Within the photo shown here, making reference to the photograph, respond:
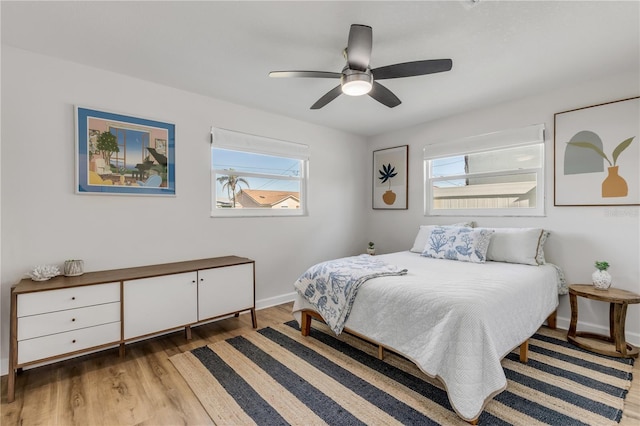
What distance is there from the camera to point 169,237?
294 cm

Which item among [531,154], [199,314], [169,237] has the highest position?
[531,154]

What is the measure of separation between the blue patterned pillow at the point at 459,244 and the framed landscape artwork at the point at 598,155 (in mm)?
836

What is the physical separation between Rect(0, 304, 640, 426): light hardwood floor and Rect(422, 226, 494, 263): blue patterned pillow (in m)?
1.35

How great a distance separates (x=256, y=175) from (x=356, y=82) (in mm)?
1983

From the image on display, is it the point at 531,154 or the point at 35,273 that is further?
the point at 531,154

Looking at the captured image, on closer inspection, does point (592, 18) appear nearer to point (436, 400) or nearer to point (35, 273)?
point (436, 400)

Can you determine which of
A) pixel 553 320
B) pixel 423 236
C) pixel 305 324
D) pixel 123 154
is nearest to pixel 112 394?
pixel 305 324

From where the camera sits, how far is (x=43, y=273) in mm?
2160

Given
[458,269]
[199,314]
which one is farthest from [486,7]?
[199,314]

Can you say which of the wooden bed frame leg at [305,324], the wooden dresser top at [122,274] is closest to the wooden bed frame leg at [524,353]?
the wooden bed frame leg at [305,324]

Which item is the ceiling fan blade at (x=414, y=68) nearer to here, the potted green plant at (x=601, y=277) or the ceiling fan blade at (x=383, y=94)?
the ceiling fan blade at (x=383, y=94)

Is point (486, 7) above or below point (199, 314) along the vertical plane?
above

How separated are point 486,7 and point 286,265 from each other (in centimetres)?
320

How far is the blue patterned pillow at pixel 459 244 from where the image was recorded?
9.91ft
